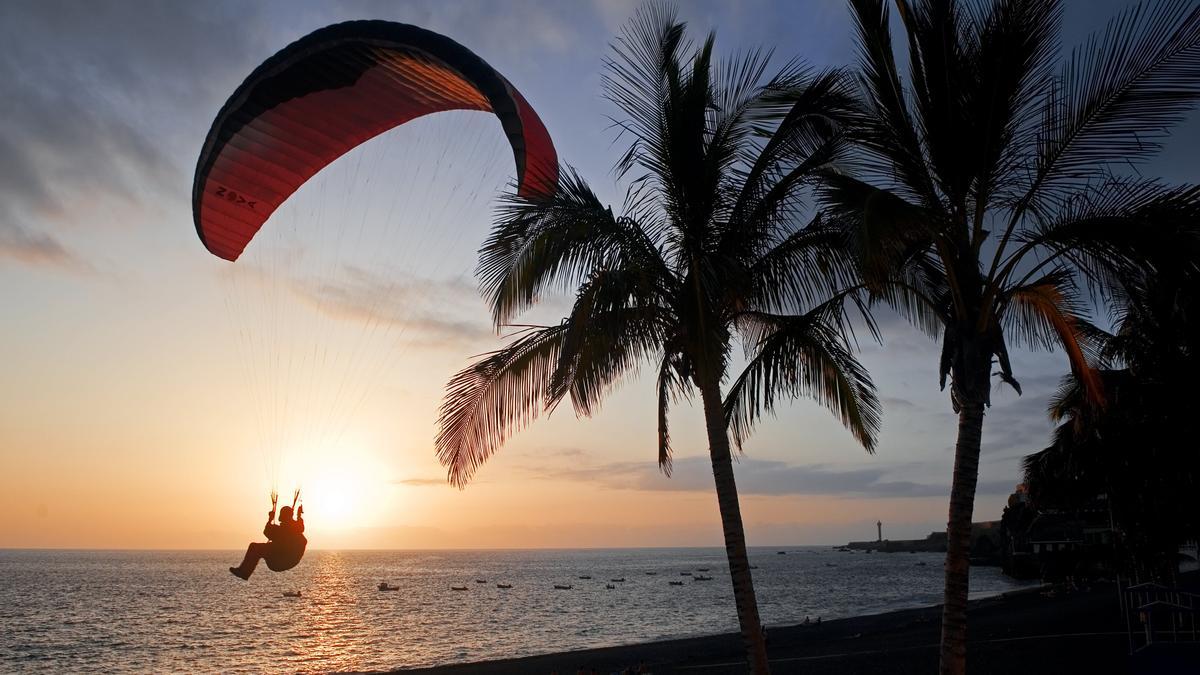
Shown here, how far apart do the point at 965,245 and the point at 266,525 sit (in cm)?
973

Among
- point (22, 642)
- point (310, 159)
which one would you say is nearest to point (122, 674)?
point (22, 642)

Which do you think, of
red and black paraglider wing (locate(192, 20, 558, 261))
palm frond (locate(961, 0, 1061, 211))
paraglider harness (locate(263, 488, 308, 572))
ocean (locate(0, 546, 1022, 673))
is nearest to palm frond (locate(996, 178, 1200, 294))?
palm frond (locate(961, 0, 1061, 211))

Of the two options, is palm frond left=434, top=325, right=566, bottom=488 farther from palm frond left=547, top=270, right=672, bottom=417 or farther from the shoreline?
the shoreline

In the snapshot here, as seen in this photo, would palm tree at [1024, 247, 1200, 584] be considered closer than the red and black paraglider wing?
No

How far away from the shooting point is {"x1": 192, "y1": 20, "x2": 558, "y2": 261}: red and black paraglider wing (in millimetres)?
10344

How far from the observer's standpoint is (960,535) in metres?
7.38

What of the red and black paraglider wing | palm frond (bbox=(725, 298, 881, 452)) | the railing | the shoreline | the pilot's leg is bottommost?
the shoreline

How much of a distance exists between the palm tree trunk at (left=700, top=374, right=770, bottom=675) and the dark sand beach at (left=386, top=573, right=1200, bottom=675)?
6.06m

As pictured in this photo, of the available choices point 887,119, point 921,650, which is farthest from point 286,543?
point 921,650

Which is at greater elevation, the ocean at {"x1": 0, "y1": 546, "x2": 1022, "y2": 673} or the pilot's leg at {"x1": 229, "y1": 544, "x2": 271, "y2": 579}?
the pilot's leg at {"x1": 229, "y1": 544, "x2": 271, "y2": 579}

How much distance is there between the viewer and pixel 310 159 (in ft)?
42.3

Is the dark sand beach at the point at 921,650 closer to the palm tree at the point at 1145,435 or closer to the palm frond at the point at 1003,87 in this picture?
the palm tree at the point at 1145,435

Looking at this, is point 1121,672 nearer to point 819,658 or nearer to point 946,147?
point 819,658

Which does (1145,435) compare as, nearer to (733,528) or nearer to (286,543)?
(733,528)
